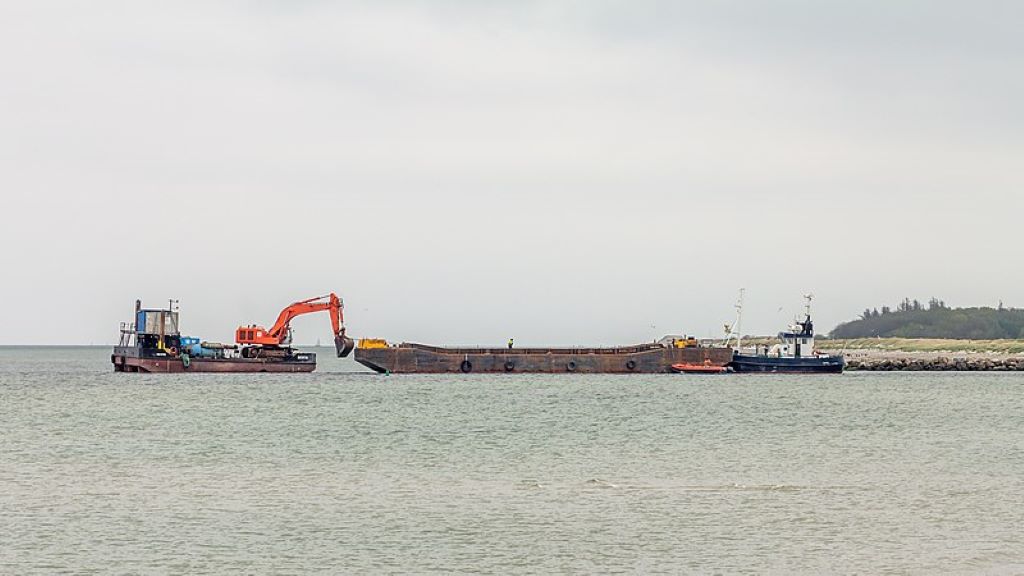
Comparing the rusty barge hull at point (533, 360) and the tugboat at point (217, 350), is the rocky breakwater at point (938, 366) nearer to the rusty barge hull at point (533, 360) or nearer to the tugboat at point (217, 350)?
the rusty barge hull at point (533, 360)

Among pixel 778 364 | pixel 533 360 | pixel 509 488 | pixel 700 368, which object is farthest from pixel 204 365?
pixel 509 488

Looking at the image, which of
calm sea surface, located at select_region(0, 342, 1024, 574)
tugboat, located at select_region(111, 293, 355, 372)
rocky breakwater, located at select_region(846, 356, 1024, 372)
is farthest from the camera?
rocky breakwater, located at select_region(846, 356, 1024, 372)

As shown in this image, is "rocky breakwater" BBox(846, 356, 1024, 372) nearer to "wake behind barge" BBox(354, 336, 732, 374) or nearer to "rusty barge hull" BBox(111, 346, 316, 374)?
"wake behind barge" BBox(354, 336, 732, 374)

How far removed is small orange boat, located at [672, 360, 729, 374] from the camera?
11544 centimetres

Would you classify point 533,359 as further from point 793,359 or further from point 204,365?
point 204,365

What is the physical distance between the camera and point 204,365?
367ft

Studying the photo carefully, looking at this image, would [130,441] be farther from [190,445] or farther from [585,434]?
[585,434]


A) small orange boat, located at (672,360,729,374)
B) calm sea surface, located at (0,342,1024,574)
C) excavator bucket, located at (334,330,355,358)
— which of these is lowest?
calm sea surface, located at (0,342,1024,574)

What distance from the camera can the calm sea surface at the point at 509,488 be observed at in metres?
26.7

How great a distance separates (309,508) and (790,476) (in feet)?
53.9

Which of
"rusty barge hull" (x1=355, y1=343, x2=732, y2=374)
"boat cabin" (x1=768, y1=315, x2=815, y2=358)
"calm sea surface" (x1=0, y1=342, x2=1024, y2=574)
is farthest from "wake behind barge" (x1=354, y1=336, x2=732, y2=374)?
"calm sea surface" (x1=0, y1=342, x2=1024, y2=574)

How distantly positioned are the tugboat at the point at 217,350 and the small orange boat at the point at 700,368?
3076cm

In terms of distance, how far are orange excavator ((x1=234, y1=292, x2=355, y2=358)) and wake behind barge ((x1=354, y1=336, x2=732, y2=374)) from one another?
10.7 ft

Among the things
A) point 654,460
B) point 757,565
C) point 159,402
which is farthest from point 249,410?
point 757,565
